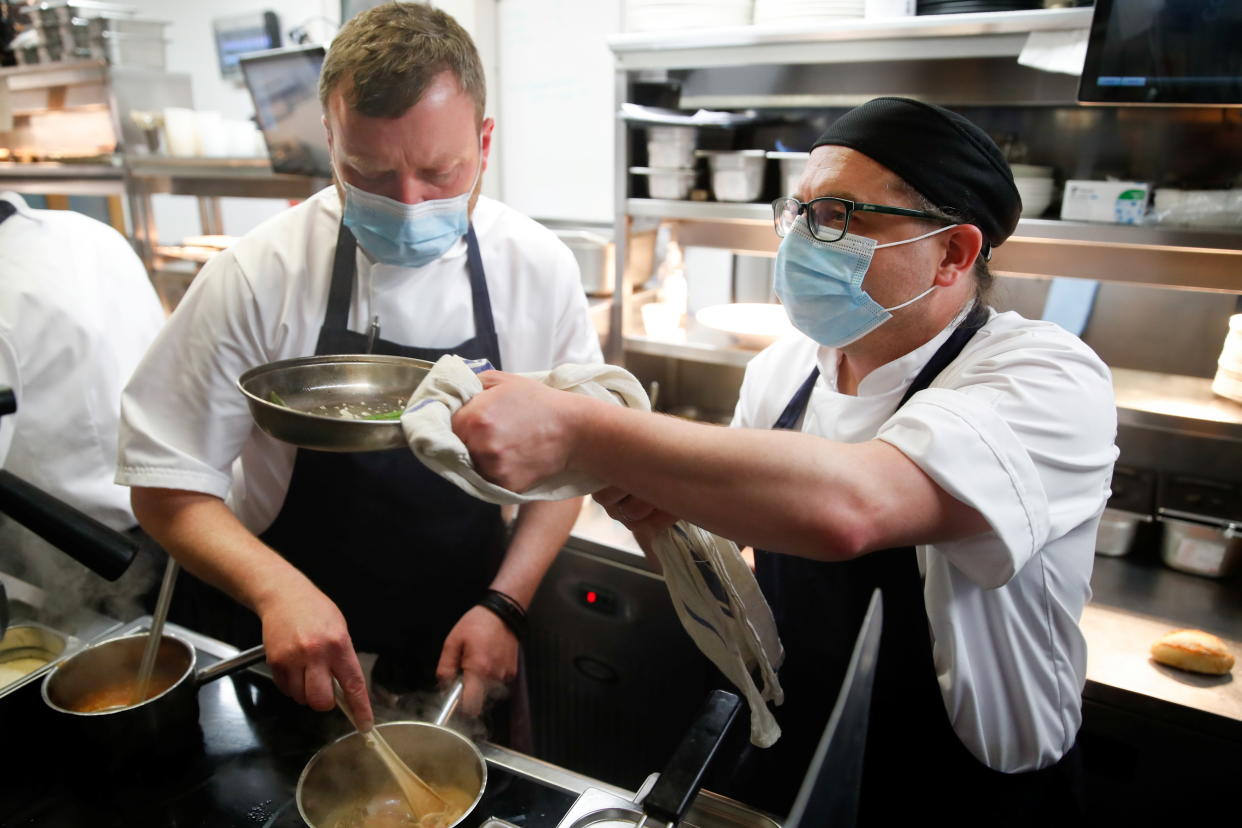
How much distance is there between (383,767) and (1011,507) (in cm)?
84

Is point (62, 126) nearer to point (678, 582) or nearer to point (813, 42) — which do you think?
point (813, 42)

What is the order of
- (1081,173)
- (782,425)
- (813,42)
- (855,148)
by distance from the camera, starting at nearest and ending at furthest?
(855,148) → (782,425) → (813,42) → (1081,173)

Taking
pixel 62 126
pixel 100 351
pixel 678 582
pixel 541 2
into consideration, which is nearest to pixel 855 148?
pixel 678 582

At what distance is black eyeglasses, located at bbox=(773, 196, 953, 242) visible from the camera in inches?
45.9

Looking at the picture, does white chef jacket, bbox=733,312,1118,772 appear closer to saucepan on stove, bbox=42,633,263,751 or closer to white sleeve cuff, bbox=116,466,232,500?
saucepan on stove, bbox=42,633,263,751

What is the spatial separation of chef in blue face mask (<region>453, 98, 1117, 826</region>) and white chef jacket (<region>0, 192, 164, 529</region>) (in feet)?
4.44

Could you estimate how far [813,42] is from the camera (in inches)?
77.2

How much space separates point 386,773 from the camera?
1012 millimetres

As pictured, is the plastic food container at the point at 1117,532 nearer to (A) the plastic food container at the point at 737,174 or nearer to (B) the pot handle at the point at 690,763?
(A) the plastic food container at the point at 737,174

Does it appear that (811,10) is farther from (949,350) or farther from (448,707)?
(448,707)

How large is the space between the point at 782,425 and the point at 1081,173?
1348 mm

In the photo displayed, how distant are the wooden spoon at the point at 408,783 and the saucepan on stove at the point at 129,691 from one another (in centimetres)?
22

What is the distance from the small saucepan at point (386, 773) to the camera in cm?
94

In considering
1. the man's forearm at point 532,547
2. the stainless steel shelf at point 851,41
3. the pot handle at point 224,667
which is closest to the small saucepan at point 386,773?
the pot handle at point 224,667
